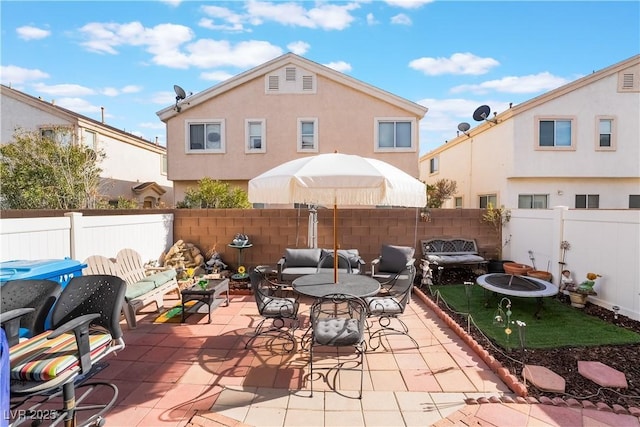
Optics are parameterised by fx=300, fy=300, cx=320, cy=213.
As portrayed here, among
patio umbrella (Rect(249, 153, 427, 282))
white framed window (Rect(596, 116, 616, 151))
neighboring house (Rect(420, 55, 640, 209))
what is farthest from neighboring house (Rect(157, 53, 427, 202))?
patio umbrella (Rect(249, 153, 427, 282))

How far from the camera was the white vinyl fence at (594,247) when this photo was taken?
5344 mm

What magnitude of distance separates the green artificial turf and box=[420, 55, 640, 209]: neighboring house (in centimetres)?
839

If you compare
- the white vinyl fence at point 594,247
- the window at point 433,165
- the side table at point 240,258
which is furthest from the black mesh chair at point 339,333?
the window at point 433,165

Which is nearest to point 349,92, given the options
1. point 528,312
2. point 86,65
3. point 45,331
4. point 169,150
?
point 169,150

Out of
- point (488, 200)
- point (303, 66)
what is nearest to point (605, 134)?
point (488, 200)

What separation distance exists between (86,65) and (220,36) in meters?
4.49

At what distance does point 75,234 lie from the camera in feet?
17.2

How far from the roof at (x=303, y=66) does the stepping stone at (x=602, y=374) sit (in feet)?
35.8

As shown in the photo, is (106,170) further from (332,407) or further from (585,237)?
(585,237)

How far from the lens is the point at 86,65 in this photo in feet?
30.9

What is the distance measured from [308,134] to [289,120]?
100 centimetres

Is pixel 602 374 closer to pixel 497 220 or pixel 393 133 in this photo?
pixel 497 220

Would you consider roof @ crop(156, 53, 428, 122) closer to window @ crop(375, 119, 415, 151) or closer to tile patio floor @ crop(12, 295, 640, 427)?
window @ crop(375, 119, 415, 151)

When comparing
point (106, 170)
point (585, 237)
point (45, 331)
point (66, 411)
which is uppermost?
point (106, 170)
